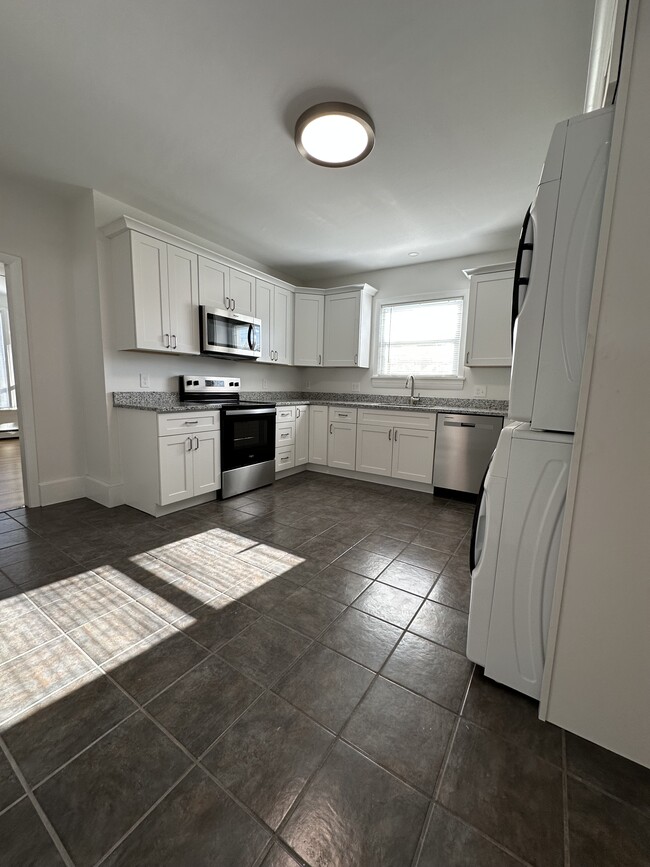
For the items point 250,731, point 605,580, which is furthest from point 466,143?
point 250,731

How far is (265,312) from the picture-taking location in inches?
169

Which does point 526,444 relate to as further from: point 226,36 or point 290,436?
point 290,436

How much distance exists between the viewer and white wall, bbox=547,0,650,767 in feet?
3.21

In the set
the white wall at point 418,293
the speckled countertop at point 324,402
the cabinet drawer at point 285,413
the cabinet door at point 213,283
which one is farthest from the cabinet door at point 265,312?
the white wall at point 418,293

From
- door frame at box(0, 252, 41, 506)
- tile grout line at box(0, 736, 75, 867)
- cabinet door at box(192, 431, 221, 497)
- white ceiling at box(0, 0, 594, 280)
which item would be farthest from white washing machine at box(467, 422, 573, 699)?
door frame at box(0, 252, 41, 506)

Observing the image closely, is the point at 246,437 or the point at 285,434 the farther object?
the point at 285,434

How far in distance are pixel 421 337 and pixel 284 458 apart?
232cm

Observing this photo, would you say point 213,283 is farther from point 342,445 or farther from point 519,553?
point 519,553

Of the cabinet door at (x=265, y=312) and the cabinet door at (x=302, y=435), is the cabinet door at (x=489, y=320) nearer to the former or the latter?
the cabinet door at (x=302, y=435)

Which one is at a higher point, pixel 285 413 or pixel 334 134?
pixel 334 134

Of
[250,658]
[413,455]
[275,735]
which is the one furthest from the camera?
[413,455]

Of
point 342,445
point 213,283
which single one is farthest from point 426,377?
point 213,283

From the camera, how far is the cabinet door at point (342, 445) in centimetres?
435

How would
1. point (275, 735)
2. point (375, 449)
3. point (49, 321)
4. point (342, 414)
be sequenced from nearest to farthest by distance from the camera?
point (275, 735) < point (49, 321) < point (375, 449) < point (342, 414)
